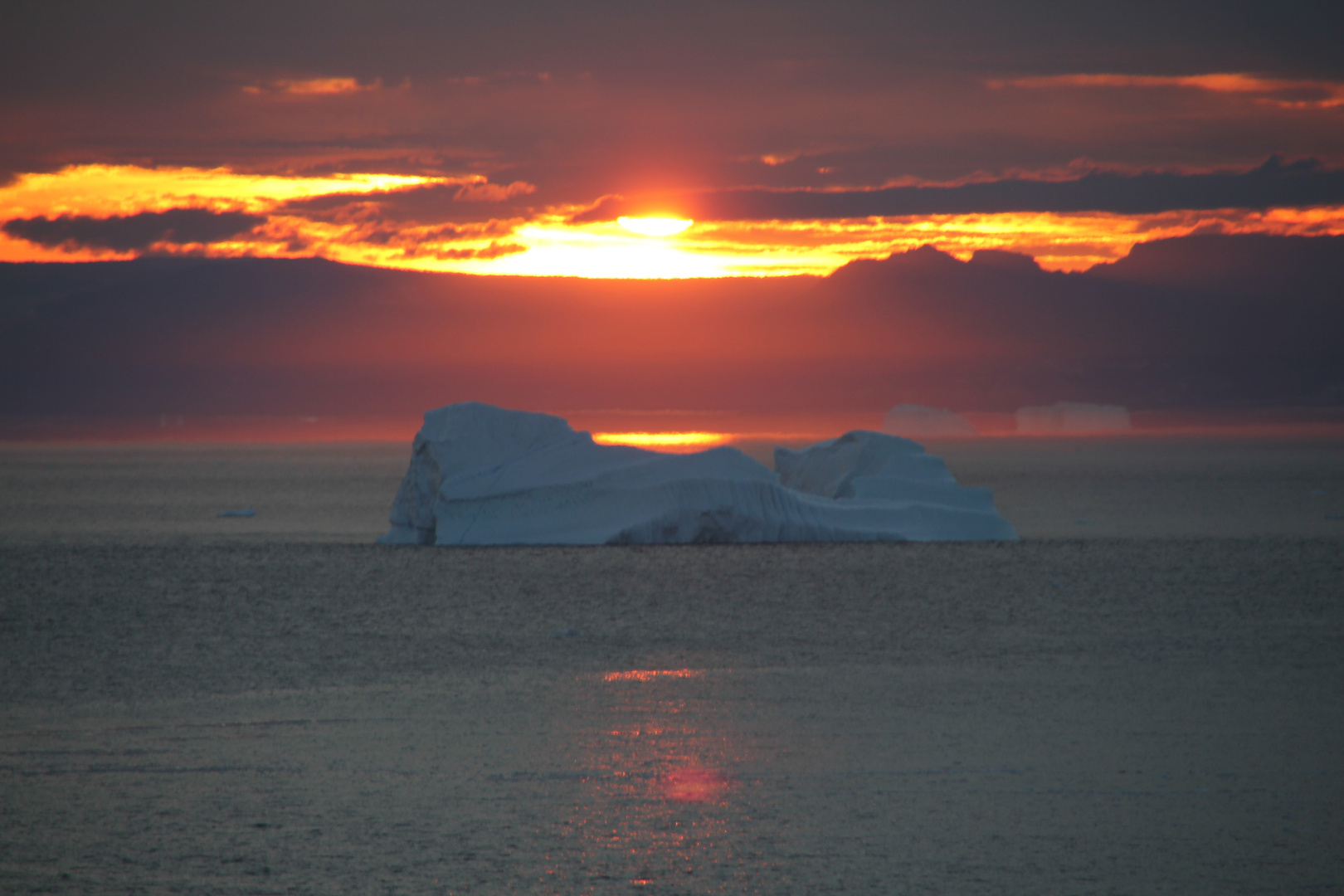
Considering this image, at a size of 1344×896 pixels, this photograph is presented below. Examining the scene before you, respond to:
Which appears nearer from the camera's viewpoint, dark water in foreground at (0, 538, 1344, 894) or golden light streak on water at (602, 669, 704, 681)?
dark water in foreground at (0, 538, 1344, 894)

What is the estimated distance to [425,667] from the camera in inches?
450

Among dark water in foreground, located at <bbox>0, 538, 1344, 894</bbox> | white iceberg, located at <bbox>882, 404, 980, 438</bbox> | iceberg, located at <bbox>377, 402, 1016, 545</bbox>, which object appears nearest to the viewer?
dark water in foreground, located at <bbox>0, 538, 1344, 894</bbox>

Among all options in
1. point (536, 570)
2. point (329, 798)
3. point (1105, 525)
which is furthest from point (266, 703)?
point (1105, 525)

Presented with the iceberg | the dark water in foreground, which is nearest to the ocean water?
the dark water in foreground

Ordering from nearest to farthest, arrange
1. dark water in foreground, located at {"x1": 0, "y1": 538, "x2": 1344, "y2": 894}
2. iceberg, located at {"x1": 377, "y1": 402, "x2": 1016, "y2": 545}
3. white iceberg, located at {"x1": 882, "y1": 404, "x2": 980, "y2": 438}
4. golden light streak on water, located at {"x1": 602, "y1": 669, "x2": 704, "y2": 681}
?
dark water in foreground, located at {"x1": 0, "y1": 538, "x2": 1344, "y2": 894} < golden light streak on water, located at {"x1": 602, "y1": 669, "x2": 704, "y2": 681} < iceberg, located at {"x1": 377, "y1": 402, "x2": 1016, "y2": 545} < white iceberg, located at {"x1": 882, "y1": 404, "x2": 980, "y2": 438}

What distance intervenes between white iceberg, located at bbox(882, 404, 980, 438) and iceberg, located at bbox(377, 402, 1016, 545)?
334ft

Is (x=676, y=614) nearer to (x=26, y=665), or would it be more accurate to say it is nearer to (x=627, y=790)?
(x=26, y=665)

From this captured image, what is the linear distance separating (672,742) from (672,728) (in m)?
0.40

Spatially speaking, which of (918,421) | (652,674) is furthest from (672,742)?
(918,421)

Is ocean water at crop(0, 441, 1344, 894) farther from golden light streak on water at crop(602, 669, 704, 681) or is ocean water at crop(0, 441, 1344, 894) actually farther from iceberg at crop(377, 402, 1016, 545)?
iceberg at crop(377, 402, 1016, 545)

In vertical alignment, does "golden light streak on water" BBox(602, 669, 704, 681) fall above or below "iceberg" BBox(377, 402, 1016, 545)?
below

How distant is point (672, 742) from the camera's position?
8281 millimetres

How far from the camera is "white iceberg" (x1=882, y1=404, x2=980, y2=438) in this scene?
440ft

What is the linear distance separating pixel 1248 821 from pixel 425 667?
6960mm
